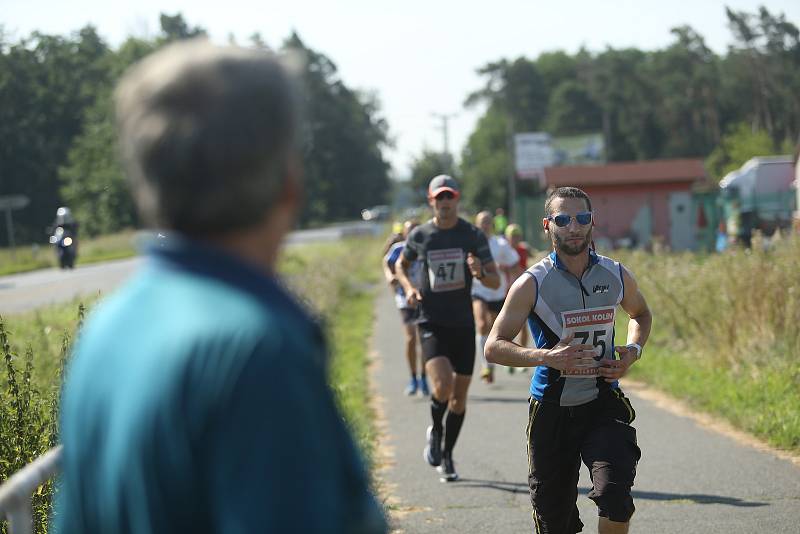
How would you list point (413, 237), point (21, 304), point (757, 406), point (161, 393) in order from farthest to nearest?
point (21, 304) → point (757, 406) → point (413, 237) → point (161, 393)

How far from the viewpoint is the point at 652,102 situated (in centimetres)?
10931

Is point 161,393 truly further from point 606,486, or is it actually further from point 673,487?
point 673,487

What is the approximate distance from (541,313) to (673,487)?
3272 mm

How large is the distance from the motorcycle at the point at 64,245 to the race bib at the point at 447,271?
95.8 feet

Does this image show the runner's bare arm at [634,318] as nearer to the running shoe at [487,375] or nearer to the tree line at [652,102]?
the running shoe at [487,375]

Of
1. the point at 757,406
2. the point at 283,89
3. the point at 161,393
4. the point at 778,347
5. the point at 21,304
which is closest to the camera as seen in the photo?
the point at 161,393

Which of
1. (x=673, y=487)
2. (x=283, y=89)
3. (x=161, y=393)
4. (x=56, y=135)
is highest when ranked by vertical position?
(x=56, y=135)

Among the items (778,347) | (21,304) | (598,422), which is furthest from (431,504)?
(21,304)

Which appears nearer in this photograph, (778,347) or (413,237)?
(413,237)

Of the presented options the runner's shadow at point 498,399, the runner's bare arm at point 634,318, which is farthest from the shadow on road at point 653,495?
the runner's shadow at point 498,399

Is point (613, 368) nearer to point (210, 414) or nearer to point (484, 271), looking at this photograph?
point (484, 271)

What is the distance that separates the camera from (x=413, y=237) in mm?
8922

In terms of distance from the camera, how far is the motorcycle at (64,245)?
35875 millimetres

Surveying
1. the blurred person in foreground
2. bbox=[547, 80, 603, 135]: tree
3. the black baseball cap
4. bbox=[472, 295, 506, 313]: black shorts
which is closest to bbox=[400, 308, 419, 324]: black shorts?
bbox=[472, 295, 506, 313]: black shorts
